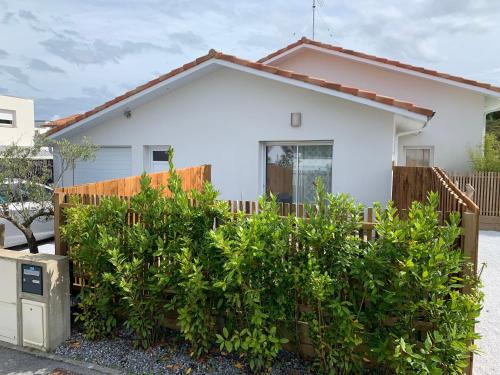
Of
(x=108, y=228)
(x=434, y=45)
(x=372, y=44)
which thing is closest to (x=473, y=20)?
(x=434, y=45)

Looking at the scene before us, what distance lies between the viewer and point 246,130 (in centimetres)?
935

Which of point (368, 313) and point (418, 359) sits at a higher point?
point (368, 313)

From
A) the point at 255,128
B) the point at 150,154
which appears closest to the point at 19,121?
the point at 150,154

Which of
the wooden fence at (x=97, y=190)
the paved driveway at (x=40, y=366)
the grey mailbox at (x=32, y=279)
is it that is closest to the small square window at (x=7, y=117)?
the wooden fence at (x=97, y=190)

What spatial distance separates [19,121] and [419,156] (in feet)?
114

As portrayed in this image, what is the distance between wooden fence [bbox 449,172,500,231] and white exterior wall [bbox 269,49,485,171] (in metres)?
1.18

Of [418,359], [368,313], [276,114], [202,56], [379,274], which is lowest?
[418,359]

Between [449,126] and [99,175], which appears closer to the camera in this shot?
[99,175]

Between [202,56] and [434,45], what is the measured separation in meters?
12.2

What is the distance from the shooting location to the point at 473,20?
13.0 metres

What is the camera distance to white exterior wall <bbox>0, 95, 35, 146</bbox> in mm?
32938

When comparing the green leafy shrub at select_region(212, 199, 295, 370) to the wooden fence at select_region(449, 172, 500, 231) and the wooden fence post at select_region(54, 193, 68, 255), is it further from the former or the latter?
the wooden fence at select_region(449, 172, 500, 231)

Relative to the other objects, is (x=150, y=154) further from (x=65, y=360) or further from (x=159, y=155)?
(x=65, y=360)

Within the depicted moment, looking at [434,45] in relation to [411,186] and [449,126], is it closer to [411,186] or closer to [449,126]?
[449,126]
